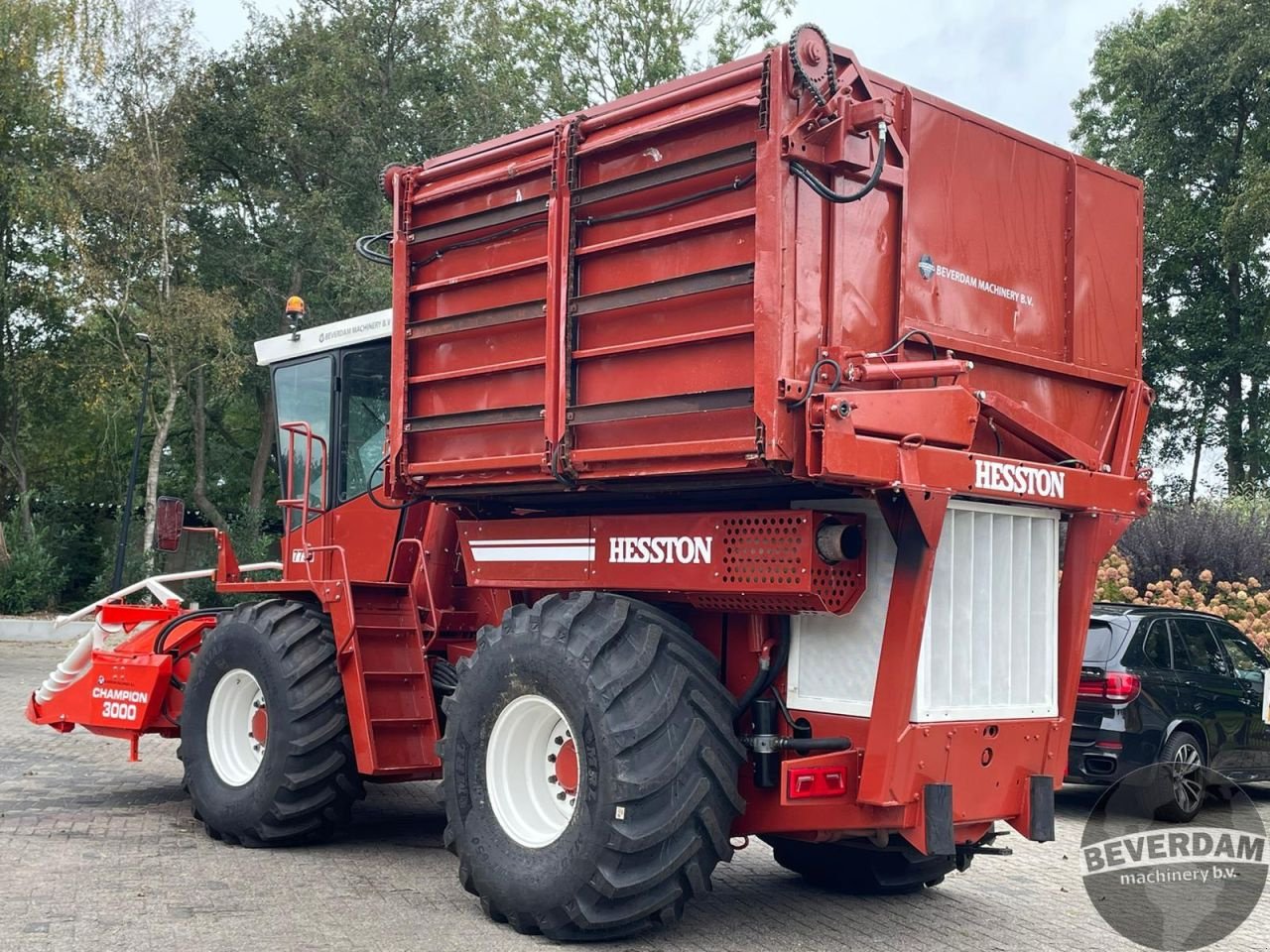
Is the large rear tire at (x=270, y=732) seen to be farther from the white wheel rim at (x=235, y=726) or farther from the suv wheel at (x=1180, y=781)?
the suv wheel at (x=1180, y=781)

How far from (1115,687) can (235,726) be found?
20.4 feet

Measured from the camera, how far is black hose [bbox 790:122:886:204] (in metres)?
5.33

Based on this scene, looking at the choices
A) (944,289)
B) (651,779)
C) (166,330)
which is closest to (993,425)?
(944,289)

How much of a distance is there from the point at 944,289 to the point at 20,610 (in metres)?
27.7

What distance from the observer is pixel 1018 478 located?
19.0ft

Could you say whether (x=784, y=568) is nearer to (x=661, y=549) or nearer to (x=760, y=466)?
(x=760, y=466)

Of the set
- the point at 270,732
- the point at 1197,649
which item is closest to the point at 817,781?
the point at 270,732

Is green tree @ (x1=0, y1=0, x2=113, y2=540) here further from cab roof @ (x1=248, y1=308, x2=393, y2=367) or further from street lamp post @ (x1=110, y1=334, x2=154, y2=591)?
cab roof @ (x1=248, y1=308, x2=393, y2=367)

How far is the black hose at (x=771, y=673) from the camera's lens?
5965mm

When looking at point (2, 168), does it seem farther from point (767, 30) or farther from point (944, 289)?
point (944, 289)

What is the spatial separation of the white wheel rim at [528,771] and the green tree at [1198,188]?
3170 cm

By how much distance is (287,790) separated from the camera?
24.5 feet

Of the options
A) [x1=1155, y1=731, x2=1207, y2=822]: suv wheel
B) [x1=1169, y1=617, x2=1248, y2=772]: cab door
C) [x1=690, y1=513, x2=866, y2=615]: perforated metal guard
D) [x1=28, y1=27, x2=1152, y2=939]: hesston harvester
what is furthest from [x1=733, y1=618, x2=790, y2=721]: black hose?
[x1=1169, y1=617, x2=1248, y2=772]: cab door

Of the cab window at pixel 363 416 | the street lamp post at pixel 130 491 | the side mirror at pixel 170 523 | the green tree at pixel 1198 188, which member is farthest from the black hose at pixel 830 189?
the green tree at pixel 1198 188
